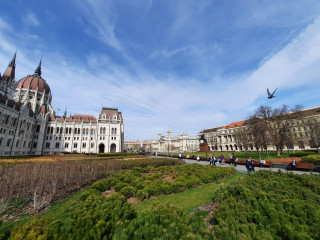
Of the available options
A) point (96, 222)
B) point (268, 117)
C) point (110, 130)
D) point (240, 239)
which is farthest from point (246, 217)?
point (110, 130)

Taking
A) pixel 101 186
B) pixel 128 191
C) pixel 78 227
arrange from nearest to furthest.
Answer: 1. pixel 78 227
2. pixel 128 191
3. pixel 101 186

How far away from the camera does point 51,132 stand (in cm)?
5775

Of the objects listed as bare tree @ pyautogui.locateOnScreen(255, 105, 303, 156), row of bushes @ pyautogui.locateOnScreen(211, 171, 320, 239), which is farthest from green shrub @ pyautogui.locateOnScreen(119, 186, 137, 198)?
bare tree @ pyautogui.locateOnScreen(255, 105, 303, 156)

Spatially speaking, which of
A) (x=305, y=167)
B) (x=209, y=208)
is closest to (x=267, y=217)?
(x=209, y=208)

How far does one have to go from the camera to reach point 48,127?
2285 inches

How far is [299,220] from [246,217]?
1.31m

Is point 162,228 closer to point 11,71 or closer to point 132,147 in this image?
point 11,71

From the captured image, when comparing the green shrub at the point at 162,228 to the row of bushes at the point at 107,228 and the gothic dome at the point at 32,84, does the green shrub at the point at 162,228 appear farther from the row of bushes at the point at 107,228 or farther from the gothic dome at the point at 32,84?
the gothic dome at the point at 32,84

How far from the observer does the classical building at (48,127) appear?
51925mm

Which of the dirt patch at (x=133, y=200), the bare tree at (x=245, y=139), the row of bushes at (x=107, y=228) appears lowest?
the dirt patch at (x=133, y=200)

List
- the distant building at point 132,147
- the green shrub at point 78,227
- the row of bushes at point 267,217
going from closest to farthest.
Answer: the green shrub at point 78,227 < the row of bushes at point 267,217 < the distant building at point 132,147

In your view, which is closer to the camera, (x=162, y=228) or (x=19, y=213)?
(x=162, y=228)

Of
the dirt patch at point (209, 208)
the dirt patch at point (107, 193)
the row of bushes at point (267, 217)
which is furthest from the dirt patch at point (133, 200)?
the row of bushes at point (267, 217)

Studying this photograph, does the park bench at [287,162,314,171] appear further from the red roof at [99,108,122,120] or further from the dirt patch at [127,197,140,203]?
the red roof at [99,108,122,120]
